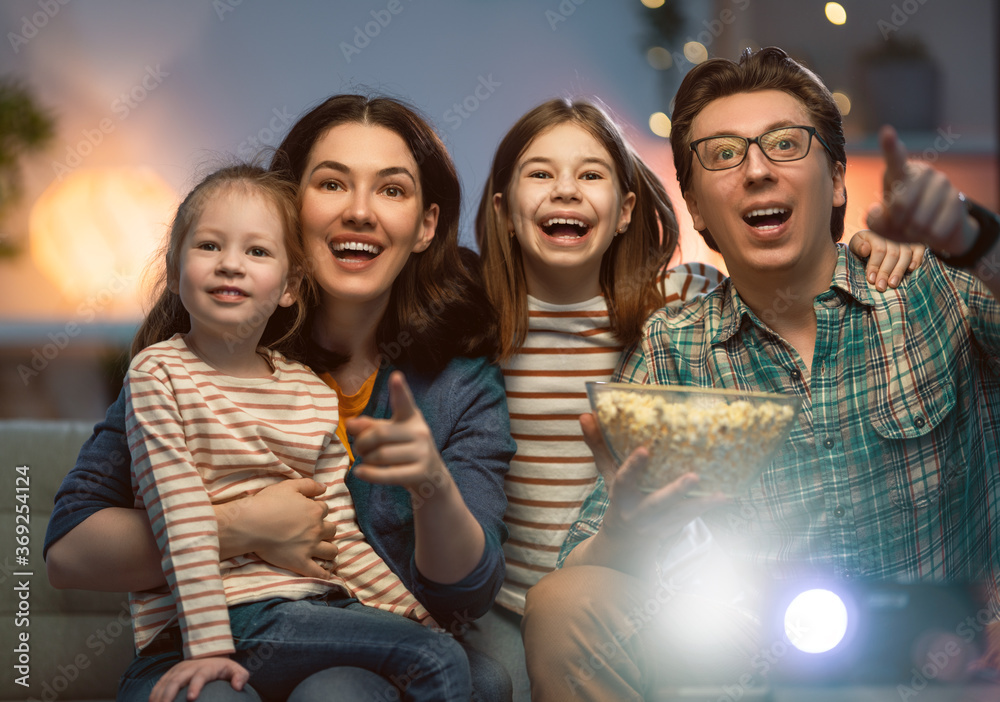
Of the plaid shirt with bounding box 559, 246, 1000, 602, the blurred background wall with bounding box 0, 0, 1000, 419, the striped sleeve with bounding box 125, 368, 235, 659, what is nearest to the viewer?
the striped sleeve with bounding box 125, 368, 235, 659

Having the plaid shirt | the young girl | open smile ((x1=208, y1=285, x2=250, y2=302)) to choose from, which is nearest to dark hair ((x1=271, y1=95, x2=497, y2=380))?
the young girl

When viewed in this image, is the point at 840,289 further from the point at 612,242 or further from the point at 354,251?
the point at 354,251

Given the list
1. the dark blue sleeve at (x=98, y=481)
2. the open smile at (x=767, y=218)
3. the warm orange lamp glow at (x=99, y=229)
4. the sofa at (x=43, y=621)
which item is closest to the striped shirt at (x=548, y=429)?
the open smile at (x=767, y=218)

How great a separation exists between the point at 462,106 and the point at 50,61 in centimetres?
177

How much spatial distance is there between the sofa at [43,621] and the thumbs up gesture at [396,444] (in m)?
0.96

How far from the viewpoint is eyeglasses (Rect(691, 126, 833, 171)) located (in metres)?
1.34

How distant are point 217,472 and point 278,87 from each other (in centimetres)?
254

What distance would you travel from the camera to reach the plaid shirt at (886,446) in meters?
1.27

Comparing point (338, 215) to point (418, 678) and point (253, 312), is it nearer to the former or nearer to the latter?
Result: point (253, 312)

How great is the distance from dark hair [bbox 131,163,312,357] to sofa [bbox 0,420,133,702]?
50 cm

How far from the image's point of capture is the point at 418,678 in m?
1.03

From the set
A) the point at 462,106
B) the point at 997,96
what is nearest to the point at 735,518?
the point at 462,106

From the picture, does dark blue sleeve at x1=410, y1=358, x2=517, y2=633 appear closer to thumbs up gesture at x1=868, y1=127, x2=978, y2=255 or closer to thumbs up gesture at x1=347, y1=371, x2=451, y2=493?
thumbs up gesture at x1=347, y1=371, x2=451, y2=493

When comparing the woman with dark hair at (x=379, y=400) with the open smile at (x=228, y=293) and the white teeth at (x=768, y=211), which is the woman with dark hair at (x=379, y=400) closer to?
the open smile at (x=228, y=293)
